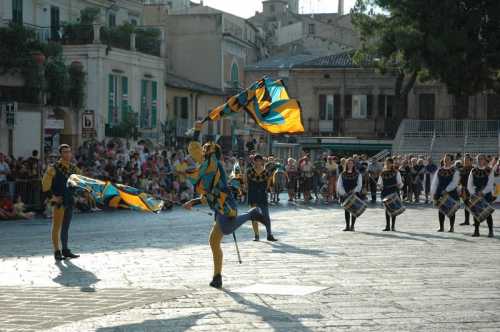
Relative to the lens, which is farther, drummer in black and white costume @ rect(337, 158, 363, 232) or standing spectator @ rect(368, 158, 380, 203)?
standing spectator @ rect(368, 158, 380, 203)

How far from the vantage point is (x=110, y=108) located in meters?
42.2

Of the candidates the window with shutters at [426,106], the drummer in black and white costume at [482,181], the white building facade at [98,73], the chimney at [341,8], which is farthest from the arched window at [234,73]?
the drummer in black and white costume at [482,181]

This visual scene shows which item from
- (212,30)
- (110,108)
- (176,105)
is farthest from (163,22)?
(110,108)

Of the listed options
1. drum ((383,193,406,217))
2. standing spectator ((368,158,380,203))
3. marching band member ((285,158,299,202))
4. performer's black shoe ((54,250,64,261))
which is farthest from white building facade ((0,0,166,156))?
performer's black shoe ((54,250,64,261))

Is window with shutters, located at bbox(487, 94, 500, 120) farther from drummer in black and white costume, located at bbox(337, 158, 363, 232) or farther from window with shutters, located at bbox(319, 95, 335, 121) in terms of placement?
drummer in black and white costume, located at bbox(337, 158, 363, 232)

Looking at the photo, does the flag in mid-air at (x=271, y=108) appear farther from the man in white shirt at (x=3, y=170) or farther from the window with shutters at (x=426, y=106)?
the window with shutters at (x=426, y=106)

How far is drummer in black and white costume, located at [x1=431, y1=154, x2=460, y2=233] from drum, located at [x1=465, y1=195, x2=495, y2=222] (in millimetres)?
657

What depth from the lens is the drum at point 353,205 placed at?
2138 centimetres

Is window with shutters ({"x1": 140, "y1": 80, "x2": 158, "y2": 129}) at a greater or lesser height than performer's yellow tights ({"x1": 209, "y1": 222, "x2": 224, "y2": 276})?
greater

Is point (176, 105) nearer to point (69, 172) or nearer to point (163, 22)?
point (163, 22)

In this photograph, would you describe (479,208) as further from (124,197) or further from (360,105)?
(360,105)

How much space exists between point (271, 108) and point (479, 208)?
8390 millimetres

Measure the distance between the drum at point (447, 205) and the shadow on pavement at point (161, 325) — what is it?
12879 millimetres

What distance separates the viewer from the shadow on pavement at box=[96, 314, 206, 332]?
8.96 metres
